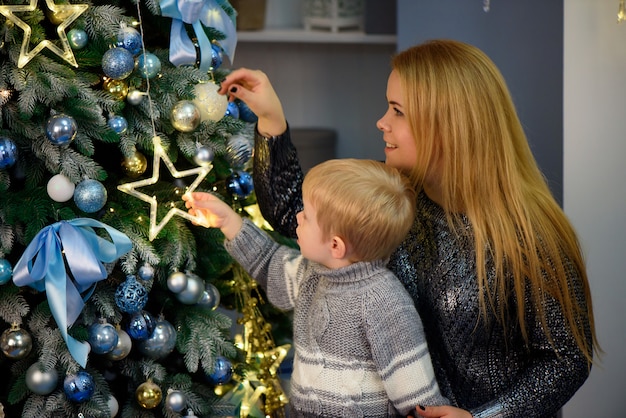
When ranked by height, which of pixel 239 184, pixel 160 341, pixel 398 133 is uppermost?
pixel 398 133

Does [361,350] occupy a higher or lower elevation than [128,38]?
lower

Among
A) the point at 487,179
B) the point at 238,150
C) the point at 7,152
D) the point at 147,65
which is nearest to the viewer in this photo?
the point at 7,152

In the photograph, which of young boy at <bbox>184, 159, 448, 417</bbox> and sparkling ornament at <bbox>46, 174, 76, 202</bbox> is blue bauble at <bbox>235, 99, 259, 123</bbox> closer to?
young boy at <bbox>184, 159, 448, 417</bbox>

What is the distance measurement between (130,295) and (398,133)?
0.54 m

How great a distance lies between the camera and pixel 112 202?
147cm

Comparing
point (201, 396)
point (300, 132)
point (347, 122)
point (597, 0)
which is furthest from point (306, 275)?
point (347, 122)

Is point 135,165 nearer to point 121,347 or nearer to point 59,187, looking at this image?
point 59,187

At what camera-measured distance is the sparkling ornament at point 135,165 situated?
1455 millimetres

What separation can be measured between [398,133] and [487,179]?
18 cm

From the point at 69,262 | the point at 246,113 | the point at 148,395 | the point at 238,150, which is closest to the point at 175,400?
the point at 148,395

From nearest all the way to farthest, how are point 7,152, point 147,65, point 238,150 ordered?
point 7,152, point 147,65, point 238,150

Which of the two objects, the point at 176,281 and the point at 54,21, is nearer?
the point at 54,21

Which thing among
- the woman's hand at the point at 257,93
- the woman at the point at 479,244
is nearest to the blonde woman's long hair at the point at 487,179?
the woman at the point at 479,244

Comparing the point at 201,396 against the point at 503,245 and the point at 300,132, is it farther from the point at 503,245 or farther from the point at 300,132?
the point at 300,132
